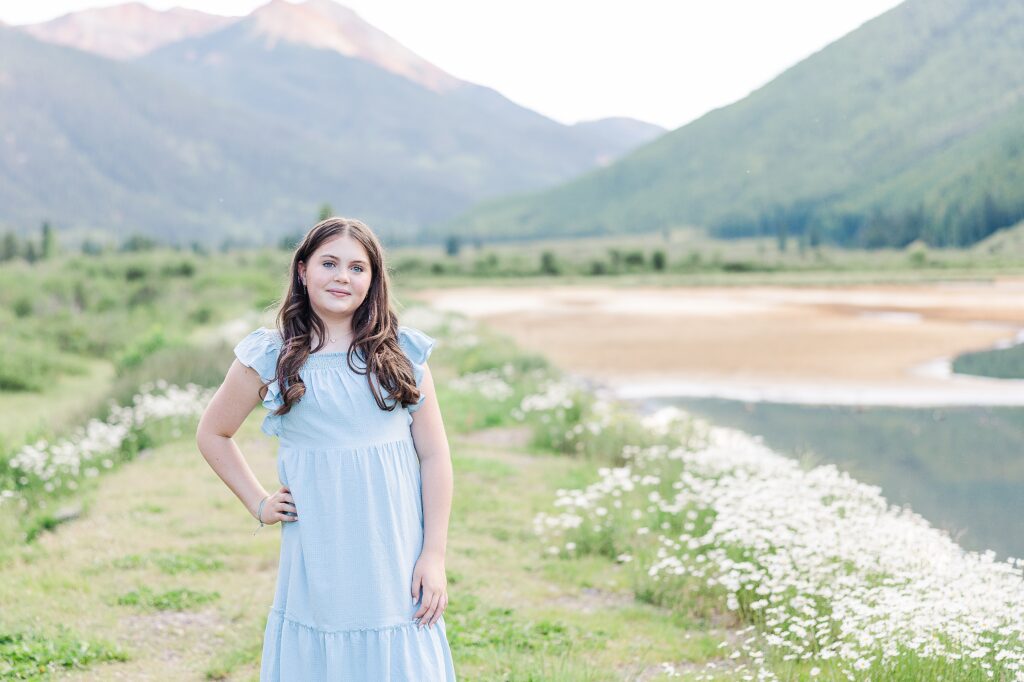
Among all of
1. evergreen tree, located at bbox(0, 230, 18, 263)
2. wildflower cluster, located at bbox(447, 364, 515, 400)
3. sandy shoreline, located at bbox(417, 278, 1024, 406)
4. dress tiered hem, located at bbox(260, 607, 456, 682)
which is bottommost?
sandy shoreline, located at bbox(417, 278, 1024, 406)

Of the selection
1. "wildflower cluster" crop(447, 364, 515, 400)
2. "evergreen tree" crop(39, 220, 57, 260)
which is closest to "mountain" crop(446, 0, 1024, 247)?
"evergreen tree" crop(39, 220, 57, 260)

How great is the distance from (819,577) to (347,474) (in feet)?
9.65

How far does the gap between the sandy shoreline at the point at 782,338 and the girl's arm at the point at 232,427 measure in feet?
45.7

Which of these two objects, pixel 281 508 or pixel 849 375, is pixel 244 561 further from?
pixel 849 375

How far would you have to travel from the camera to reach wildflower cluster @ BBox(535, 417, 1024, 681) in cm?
390

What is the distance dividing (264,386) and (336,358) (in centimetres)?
23

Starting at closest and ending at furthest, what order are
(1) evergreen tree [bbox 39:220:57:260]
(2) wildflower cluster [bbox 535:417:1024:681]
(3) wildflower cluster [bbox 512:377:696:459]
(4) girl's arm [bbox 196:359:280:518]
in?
(4) girl's arm [bbox 196:359:280:518], (2) wildflower cluster [bbox 535:417:1024:681], (3) wildflower cluster [bbox 512:377:696:459], (1) evergreen tree [bbox 39:220:57:260]

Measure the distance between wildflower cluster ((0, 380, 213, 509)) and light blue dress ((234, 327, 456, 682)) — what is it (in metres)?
5.47

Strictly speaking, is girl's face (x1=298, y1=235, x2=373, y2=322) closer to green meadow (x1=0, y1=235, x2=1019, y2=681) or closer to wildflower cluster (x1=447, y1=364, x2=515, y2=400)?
green meadow (x1=0, y1=235, x2=1019, y2=681)

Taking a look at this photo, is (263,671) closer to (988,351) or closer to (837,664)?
(837,664)

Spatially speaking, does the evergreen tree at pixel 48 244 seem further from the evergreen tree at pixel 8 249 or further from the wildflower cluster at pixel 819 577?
the wildflower cluster at pixel 819 577


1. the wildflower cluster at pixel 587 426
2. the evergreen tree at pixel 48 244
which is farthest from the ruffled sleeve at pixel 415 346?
the evergreen tree at pixel 48 244

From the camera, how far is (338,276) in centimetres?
297

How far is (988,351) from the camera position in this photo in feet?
72.4
